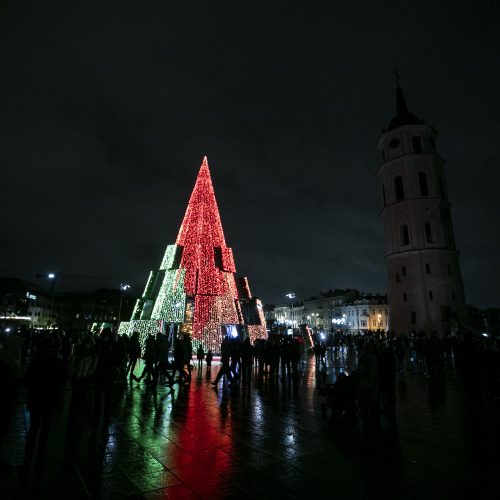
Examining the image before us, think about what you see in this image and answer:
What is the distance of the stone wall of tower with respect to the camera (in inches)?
1538

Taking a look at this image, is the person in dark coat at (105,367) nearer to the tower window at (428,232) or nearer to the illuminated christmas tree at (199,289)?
the illuminated christmas tree at (199,289)

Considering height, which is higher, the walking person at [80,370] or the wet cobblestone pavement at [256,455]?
the walking person at [80,370]

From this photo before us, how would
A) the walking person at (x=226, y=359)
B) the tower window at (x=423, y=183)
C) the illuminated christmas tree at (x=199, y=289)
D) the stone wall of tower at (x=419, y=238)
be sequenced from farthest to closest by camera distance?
the tower window at (x=423, y=183) < the stone wall of tower at (x=419, y=238) < the illuminated christmas tree at (x=199, y=289) < the walking person at (x=226, y=359)

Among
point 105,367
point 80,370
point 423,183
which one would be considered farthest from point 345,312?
point 80,370

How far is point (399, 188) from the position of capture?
44.2 m

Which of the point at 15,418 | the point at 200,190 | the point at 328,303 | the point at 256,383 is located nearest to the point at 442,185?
the point at 200,190

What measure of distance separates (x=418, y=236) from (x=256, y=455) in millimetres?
41110

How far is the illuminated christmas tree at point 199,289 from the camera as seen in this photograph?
1991 cm

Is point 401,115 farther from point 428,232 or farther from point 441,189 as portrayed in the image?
point 428,232

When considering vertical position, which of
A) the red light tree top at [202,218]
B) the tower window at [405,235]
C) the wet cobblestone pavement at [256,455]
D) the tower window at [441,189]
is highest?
the tower window at [441,189]

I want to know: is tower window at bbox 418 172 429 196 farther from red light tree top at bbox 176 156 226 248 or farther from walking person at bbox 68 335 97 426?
walking person at bbox 68 335 97 426

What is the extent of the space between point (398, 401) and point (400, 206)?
37.2 meters

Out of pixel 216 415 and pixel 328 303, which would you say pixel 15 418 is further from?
pixel 328 303

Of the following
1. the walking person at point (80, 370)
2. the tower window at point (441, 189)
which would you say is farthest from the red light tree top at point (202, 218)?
the tower window at point (441, 189)
